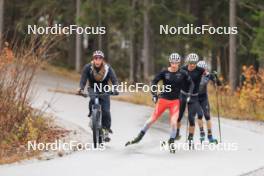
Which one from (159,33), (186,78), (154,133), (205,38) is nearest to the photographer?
(186,78)

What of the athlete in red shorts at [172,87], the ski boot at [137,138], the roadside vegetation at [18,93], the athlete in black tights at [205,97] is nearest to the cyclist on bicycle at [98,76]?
the ski boot at [137,138]

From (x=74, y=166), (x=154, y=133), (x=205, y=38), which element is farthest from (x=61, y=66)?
(x=74, y=166)

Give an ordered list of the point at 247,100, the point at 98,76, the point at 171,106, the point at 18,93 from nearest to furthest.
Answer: the point at 171,106 → the point at 98,76 → the point at 18,93 → the point at 247,100

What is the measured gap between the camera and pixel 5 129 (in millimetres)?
14289

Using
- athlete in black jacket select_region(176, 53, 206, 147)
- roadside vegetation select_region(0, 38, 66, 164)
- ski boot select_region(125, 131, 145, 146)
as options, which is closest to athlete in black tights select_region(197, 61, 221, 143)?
athlete in black jacket select_region(176, 53, 206, 147)

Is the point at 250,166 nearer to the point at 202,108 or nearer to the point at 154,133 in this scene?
the point at 202,108

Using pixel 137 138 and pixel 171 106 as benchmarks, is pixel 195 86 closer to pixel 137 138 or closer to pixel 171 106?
pixel 171 106

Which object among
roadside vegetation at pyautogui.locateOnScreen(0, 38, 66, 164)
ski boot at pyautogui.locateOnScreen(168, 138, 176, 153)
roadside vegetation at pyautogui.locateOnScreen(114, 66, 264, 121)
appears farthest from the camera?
roadside vegetation at pyautogui.locateOnScreen(114, 66, 264, 121)

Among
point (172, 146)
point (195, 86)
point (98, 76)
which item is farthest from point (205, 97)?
point (98, 76)

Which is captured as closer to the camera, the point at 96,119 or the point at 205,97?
the point at 96,119

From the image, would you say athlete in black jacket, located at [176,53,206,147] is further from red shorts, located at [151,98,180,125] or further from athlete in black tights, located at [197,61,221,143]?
red shorts, located at [151,98,180,125]

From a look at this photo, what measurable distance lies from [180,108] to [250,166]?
2.66m

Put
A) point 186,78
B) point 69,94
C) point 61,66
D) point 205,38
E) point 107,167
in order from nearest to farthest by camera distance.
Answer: point 107,167 → point 186,78 → point 69,94 → point 205,38 → point 61,66

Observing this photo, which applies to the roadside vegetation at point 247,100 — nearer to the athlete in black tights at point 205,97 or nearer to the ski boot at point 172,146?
the athlete in black tights at point 205,97
